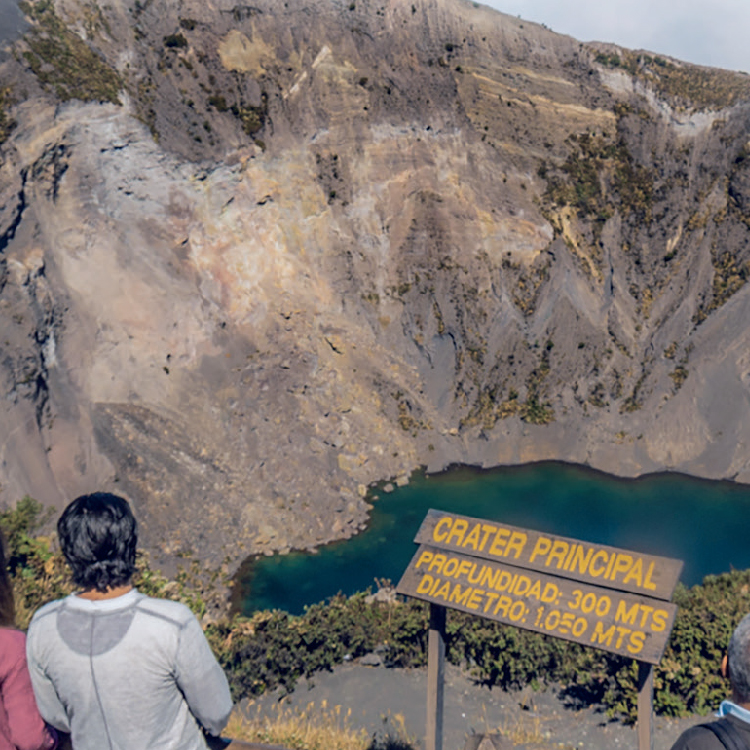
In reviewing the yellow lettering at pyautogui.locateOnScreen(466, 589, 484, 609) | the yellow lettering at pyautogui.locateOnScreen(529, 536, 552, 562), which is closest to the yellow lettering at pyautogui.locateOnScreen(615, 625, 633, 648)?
the yellow lettering at pyautogui.locateOnScreen(529, 536, 552, 562)

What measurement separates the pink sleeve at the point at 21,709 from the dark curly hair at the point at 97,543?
0.62m

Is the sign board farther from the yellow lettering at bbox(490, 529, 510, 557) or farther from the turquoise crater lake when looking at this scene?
the turquoise crater lake

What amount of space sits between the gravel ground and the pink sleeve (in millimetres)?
7470

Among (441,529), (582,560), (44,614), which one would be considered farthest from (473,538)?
(44,614)

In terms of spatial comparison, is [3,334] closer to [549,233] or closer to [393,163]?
[393,163]

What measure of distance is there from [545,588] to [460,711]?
486 cm

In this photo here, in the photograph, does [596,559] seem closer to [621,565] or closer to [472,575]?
[621,565]

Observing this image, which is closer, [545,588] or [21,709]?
[21,709]

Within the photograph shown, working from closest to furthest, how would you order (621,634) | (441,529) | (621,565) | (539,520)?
(621,634)
(621,565)
(441,529)
(539,520)

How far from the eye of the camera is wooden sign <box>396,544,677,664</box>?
7.48m

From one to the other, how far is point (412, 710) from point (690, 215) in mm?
32756

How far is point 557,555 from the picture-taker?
27.1 feet

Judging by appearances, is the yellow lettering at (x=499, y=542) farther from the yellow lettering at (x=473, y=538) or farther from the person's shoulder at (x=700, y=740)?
the person's shoulder at (x=700, y=740)

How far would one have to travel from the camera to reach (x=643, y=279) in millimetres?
36969
